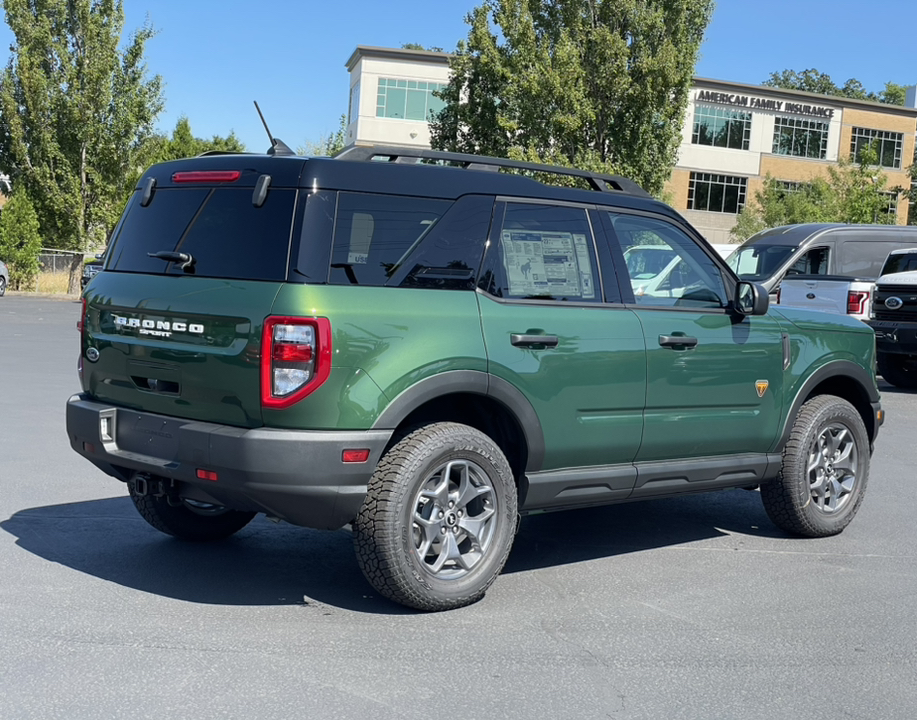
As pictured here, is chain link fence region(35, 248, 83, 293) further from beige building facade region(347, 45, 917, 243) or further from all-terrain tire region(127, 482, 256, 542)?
all-terrain tire region(127, 482, 256, 542)

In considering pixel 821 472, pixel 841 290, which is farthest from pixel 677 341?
pixel 841 290

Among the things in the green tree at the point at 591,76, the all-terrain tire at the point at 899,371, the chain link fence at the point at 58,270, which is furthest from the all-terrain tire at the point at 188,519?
the chain link fence at the point at 58,270

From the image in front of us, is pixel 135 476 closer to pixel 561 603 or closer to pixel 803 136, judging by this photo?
pixel 561 603

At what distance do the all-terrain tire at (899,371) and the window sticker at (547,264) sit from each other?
12343 millimetres

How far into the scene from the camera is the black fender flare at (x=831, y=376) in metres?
6.61

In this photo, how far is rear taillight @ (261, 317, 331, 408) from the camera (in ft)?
15.1

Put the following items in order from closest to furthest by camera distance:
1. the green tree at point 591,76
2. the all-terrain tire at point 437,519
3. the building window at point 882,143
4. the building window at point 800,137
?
the all-terrain tire at point 437,519 < the green tree at point 591,76 < the building window at point 800,137 < the building window at point 882,143

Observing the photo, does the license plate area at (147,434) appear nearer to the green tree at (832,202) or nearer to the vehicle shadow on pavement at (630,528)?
the vehicle shadow on pavement at (630,528)

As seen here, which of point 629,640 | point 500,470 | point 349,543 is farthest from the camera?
point 349,543

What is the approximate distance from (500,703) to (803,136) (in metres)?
60.9

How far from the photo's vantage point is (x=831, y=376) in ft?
22.6

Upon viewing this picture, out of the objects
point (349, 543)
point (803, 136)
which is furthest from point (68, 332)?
point (803, 136)

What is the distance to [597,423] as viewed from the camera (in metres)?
5.60

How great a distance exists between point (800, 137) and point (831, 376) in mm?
57267
